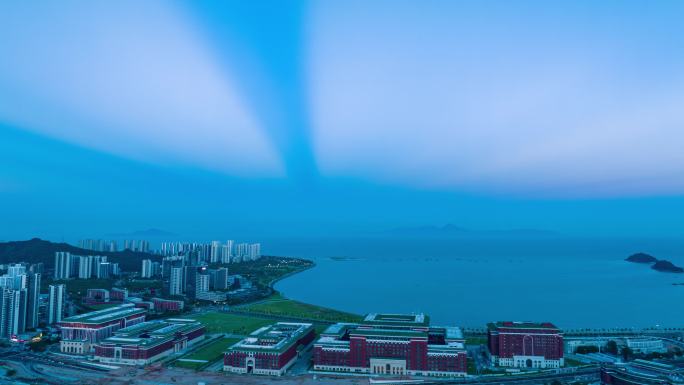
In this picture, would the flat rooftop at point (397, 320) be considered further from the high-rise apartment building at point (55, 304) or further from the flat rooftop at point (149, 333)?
the high-rise apartment building at point (55, 304)

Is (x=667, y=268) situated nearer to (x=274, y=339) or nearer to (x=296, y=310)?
(x=296, y=310)

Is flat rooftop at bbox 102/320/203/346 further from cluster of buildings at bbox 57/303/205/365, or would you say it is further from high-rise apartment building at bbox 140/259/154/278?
high-rise apartment building at bbox 140/259/154/278

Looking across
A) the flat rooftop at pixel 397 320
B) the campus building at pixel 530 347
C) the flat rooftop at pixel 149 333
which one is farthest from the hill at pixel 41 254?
the campus building at pixel 530 347

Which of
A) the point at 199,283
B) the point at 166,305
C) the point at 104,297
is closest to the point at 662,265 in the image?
the point at 199,283

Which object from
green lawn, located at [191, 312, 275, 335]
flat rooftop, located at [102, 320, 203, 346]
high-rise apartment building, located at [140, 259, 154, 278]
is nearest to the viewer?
flat rooftop, located at [102, 320, 203, 346]

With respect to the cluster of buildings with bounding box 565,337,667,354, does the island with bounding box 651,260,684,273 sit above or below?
above

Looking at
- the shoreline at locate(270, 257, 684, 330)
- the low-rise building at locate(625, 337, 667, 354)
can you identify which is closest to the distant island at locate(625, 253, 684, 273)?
the shoreline at locate(270, 257, 684, 330)
